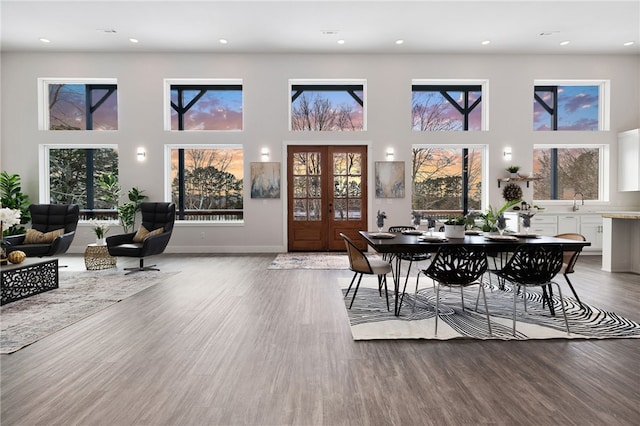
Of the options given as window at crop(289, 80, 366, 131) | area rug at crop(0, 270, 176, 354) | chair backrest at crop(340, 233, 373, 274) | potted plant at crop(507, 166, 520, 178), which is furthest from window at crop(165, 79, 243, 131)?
potted plant at crop(507, 166, 520, 178)

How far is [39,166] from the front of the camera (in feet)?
24.7

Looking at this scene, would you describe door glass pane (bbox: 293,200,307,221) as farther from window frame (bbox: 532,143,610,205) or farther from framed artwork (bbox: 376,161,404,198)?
window frame (bbox: 532,143,610,205)

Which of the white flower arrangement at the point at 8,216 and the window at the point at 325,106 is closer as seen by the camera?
the white flower arrangement at the point at 8,216

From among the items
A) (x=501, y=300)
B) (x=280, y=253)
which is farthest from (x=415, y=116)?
(x=501, y=300)

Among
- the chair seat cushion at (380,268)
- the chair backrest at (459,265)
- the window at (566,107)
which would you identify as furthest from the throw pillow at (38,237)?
the window at (566,107)

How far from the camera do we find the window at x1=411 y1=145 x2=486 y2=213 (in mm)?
8125

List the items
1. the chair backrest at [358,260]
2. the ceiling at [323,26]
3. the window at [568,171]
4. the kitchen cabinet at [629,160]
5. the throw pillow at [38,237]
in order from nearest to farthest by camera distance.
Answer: the chair backrest at [358,260] < the throw pillow at [38,237] < the ceiling at [323,26] < the kitchen cabinet at [629,160] < the window at [568,171]

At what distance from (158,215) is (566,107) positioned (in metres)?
9.03

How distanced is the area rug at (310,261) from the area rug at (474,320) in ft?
6.40

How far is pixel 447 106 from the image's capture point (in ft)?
27.1

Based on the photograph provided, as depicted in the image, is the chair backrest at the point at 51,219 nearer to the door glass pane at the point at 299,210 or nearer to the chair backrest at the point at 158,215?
the chair backrest at the point at 158,215

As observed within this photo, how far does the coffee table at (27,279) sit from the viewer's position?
3.82 m

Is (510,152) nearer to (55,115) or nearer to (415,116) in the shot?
(415,116)

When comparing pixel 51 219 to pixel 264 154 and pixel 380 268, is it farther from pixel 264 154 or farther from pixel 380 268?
pixel 380 268
